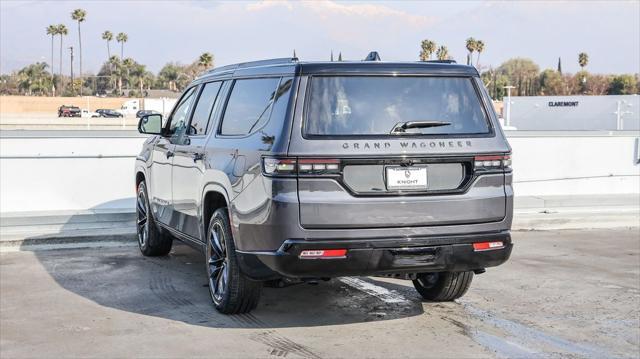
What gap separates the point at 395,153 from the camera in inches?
220

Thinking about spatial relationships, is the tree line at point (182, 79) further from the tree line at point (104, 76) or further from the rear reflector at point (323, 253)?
the rear reflector at point (323, 253)

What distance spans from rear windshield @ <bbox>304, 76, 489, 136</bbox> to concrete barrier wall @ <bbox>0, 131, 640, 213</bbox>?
6803mm

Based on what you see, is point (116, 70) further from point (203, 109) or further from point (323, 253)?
point (323, 253)

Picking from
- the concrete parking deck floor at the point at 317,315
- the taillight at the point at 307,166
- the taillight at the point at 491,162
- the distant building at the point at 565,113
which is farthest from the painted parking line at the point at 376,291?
the distant building at the point at 565,113

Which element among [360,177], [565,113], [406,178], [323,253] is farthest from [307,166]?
[565,113]

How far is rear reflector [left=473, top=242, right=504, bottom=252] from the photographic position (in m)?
5.82

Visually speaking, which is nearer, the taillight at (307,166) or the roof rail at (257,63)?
the taillight at (307,166)

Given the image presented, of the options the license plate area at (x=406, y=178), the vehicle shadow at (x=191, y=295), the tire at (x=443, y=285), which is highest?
the license plate area at (x=406, y=178)

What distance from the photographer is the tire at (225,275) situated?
625cm

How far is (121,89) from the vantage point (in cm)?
13600

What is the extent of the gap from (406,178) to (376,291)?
2061 millimetres

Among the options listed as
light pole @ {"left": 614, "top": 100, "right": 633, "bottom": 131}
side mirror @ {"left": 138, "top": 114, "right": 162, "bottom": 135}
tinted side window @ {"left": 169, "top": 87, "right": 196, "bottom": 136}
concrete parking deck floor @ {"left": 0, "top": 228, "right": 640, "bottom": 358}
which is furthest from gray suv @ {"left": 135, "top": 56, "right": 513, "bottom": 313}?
light pole @ {"left": 614, "top": 100, "right": 633, "bottom": 131}

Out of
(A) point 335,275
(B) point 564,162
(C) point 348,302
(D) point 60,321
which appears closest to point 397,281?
(C) point 348,302

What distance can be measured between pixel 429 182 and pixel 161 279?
137 inches
